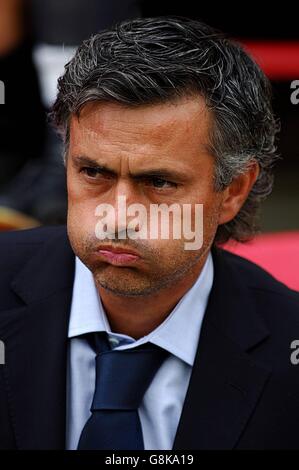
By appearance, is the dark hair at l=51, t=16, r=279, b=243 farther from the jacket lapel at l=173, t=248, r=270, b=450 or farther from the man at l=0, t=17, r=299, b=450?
the jacket lapel at l=173, t=248, r=270, b=450

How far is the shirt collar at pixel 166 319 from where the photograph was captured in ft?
5.72

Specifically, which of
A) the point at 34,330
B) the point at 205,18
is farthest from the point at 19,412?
the point at 205,18

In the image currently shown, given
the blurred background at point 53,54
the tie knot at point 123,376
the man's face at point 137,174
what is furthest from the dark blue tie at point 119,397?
the blurred background at point 53,54

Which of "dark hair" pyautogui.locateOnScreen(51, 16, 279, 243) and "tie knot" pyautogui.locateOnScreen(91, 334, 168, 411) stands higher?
"dark hair" pyautogui.locateOnScreen(51, 16, 279, 243)

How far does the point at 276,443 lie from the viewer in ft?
5.61

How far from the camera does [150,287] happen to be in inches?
64.1

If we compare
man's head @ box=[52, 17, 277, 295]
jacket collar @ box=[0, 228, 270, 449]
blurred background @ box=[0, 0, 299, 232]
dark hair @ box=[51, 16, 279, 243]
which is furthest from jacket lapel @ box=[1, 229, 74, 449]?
blurred background @ box=[0, 0, 299, 232]

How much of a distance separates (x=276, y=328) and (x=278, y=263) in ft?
2.08

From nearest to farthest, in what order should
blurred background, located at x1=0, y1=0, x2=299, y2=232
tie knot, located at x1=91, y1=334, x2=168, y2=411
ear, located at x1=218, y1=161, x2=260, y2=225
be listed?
tie knot, located at x1=91, y1=334, x2=168, y2=411 < ear, located at x1=218, y1=161, x2=260, y2=225 < blurred background, located at x1=0, y1=0, x2=299, y2=232

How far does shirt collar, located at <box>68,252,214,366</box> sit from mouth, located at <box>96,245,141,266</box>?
0.72 feet

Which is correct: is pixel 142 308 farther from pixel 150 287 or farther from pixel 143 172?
pixel 143 172

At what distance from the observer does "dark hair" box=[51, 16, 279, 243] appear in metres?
1.59

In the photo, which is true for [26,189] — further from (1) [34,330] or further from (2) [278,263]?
(1) [34,330]

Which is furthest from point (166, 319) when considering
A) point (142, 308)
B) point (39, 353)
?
point (39, 353)
